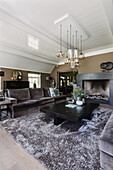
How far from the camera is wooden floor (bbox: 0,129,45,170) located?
119cm

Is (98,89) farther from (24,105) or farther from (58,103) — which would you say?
(24,105)

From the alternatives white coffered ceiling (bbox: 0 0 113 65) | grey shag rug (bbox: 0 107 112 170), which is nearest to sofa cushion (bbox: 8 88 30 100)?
grey shag rug (bbox: 0 107 112 170)

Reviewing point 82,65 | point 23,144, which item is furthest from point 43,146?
point 82,65

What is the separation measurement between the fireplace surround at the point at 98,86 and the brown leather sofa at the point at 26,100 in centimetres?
171

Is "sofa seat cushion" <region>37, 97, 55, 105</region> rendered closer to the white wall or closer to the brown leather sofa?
the brown leather sofa

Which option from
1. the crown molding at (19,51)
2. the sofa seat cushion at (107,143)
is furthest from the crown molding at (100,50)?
the sofa seat cushion at (107,143)

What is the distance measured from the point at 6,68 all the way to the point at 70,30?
4516 mm

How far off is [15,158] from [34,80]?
241 inches

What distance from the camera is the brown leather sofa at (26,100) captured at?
2921 millimetres

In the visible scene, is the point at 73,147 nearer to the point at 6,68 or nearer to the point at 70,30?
the point at 70,30

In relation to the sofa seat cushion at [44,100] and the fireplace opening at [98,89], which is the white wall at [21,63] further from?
the fireplace opening at [98,89]

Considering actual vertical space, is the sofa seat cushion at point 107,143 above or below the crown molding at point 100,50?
below

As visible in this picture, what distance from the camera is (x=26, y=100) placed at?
3.60 m

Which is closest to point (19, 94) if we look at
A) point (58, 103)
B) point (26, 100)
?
point (26, 100)
